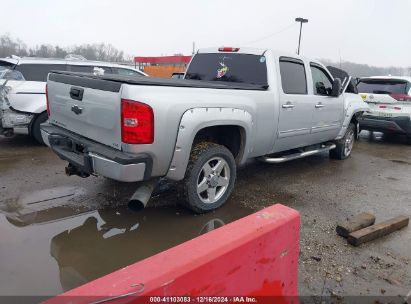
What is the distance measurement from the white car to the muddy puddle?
102 inches

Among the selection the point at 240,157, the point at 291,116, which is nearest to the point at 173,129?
the point at 240,157

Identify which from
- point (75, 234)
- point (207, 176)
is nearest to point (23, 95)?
point (75, 234)

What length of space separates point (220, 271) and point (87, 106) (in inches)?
91.1

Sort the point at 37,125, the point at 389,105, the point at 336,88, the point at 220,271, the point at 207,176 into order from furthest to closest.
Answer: the point at 389,105
the point at 37,125
the point at 336,88
the point at 207,176
the point at 220,271

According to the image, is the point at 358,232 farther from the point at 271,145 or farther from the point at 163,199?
the point at 163,199

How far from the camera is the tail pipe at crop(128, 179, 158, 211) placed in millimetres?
3348

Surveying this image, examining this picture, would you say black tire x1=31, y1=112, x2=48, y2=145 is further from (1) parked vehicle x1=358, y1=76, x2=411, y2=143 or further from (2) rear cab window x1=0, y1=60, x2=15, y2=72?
(1) parked vehicle x1=358, y1=76, x2=411, y2=143

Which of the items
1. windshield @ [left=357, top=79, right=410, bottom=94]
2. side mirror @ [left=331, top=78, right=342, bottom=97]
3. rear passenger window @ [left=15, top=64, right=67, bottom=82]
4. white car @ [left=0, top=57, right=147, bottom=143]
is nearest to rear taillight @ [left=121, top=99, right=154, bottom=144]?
side mirror @ [left=331, top=78, right=342, bottom=97]

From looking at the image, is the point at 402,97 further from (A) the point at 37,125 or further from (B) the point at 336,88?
(A) the point at 37,125

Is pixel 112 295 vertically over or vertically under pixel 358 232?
over

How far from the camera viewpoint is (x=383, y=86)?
29.9 ft

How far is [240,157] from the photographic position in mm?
4348

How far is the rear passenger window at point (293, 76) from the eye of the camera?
16.3 feet

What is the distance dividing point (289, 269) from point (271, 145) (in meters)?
2.61
